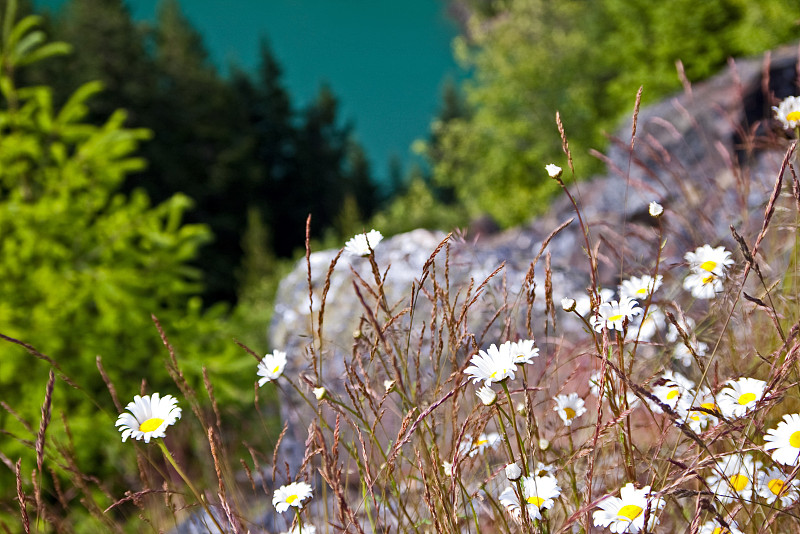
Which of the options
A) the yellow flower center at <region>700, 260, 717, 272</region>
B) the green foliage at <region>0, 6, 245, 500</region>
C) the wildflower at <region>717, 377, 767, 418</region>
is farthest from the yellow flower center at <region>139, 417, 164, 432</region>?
the green foliage at <region>0, 6, 245, 500</region>

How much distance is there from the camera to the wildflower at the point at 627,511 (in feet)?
2.78

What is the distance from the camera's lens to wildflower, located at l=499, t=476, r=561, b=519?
3.03 feet

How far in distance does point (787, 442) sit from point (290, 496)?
2.59 feet

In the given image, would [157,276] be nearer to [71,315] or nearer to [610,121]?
[71,315]

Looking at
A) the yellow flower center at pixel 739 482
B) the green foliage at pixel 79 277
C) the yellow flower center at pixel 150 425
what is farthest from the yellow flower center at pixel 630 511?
the green foliage at pixel 79 277

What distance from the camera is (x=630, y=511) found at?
34.7 inches

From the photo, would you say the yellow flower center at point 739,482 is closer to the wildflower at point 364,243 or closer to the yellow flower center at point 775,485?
the yellow flower center at point 775,485

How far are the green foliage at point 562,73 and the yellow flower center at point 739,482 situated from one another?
15230mm

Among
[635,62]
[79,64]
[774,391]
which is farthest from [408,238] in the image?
[79,64]

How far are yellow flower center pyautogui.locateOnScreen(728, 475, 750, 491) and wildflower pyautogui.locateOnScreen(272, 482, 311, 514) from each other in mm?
703

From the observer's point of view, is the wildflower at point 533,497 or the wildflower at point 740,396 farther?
the wildflower at point 740,396

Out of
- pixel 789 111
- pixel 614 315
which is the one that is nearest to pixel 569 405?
pixel 614 315

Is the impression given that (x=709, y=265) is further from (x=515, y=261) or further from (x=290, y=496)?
(x=515, y=261)

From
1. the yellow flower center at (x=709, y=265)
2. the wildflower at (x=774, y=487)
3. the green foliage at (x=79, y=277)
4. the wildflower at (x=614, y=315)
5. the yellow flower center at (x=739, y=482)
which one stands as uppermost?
the green foliage at (x=79, y=277)
